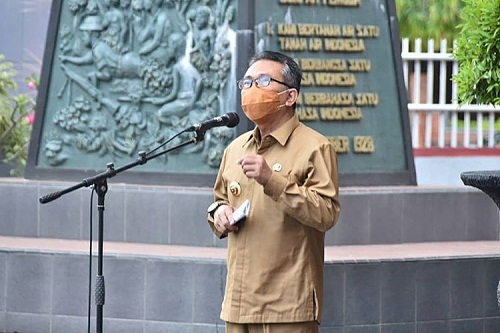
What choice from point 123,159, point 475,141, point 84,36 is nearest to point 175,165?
point 123,159

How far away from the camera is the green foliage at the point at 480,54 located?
7.31m

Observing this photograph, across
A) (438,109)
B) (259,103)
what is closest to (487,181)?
(259,103)

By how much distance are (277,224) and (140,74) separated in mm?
5097

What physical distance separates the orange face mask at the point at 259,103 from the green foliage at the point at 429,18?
20.4 meters

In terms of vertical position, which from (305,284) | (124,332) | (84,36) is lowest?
(124,332)

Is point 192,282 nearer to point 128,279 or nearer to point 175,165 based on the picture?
point 128,279

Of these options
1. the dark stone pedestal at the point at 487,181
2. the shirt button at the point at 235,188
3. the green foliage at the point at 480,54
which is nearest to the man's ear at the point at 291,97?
the shirt button at the point at 235,188

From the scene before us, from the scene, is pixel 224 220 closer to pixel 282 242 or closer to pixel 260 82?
pixel 282 242

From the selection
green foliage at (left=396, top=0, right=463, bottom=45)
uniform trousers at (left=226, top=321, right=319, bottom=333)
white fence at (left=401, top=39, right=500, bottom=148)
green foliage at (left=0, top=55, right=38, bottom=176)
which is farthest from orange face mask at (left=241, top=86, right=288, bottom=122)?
green foliage at (left=396, top=0, right=463, bottom=45)

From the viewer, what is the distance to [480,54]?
7.42 meters

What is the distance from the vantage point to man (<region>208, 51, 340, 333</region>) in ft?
21.5

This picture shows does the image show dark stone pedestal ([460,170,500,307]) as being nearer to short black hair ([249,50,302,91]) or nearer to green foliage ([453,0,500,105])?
green foliage ([453,0,500,105])

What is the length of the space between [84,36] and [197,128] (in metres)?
4.85

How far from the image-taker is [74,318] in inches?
416
